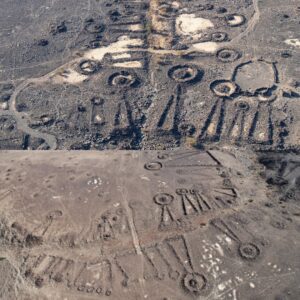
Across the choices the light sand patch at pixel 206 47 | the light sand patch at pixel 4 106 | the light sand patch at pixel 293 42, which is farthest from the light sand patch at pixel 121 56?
the light sand patch at pixel 293 42

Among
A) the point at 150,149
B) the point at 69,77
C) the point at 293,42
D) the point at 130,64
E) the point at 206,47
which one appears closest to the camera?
the point at 150,149

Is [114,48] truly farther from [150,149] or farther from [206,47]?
[150,149]

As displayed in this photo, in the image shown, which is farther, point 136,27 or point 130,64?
point 136,27

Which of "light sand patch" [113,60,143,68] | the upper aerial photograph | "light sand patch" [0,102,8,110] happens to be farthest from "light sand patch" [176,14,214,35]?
"light sand patch" [0,102,8,110]

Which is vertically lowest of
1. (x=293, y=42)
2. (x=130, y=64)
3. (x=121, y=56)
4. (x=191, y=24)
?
(x=130, y=64)

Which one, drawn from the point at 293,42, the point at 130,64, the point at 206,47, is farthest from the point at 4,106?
the point at 293,42

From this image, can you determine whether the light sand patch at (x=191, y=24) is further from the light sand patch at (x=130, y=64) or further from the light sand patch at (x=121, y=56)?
the light sand patch at (x=130, y=64)

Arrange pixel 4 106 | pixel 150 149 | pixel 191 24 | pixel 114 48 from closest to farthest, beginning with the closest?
pixel 150 149 < pixel 4 106 < pixel 114 48 < pixel 191 24
